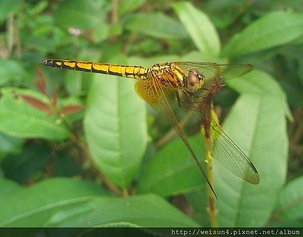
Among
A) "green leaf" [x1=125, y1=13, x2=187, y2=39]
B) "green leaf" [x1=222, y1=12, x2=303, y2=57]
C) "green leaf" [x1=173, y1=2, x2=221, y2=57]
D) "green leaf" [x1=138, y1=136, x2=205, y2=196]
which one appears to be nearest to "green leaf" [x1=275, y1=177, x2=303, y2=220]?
"green leaf" [x1=138, y1=136, x2=205, y2=196]

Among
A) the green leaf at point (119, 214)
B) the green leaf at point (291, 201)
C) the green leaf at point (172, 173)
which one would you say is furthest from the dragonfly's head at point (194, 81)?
the green leaf at point (291, 201)

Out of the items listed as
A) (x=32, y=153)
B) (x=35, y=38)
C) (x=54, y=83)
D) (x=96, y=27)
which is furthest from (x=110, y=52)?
(x=32, y=153)

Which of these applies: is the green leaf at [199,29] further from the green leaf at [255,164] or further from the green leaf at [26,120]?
the green leaf at [26,120]

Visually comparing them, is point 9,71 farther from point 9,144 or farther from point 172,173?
point 172,173

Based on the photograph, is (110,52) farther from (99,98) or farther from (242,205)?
(242,205)

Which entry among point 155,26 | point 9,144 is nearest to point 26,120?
point 9,144

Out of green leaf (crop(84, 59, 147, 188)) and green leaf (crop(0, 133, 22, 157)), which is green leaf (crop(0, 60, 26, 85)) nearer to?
green leaf (crop(0, 133, 22, 157))
